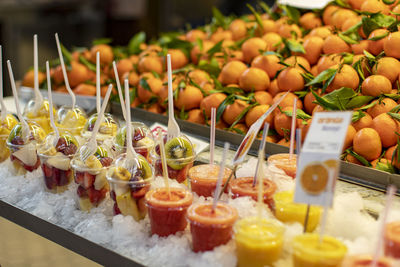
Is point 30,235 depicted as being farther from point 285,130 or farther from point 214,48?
point 214,48

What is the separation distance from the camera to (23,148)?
1869 mm

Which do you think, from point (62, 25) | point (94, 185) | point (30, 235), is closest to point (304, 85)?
point (94, 185)

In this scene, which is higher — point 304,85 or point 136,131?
point 304,85

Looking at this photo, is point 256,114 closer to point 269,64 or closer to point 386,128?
point 269,64

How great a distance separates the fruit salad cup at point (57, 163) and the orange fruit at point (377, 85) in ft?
3.87

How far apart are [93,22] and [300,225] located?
20.4 feet

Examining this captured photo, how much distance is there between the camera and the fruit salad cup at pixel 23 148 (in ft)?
6.14

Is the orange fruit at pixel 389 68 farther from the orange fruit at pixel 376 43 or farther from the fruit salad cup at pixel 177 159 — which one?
the fruit salad cup at pixel 177 159

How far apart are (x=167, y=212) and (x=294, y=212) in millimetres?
360

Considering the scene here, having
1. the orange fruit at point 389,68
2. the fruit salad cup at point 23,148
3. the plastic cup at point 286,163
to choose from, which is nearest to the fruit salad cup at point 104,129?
the fruit salad cup at point 23,148

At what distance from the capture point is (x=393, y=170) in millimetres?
1745

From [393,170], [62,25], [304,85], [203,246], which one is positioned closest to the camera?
[203,246]

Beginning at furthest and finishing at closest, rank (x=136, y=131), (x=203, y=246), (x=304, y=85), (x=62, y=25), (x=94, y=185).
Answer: (x=62, y=25)
(x=304, y=85)
(x=136, y=131)
(x=94, y=185)
(x=203, y=246)

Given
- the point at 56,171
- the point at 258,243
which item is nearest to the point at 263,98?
the point at 56,171
